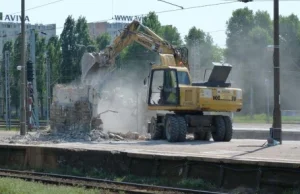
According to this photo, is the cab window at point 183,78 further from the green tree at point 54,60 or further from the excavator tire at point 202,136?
the green tree at point 54,60

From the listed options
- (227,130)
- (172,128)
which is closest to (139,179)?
(172,128)

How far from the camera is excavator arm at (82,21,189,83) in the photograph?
32.7 meters

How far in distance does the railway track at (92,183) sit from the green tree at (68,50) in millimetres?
51959

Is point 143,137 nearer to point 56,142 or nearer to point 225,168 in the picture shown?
point 56,142

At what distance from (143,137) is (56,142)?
15.1ft

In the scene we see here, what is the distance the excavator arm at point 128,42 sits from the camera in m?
32.7

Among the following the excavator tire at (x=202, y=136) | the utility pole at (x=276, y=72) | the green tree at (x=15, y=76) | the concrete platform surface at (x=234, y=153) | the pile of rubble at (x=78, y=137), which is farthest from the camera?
the green tree at (x=15, y=76)

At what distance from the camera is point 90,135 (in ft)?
102

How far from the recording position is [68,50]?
81.4m

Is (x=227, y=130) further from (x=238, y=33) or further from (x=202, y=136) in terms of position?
(x=238, y=33)

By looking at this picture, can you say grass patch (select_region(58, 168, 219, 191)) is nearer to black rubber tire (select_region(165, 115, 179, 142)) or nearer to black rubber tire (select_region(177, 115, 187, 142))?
black rubber tire (select_region(165, 115, 179, 142))

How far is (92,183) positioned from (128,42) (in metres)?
16.5

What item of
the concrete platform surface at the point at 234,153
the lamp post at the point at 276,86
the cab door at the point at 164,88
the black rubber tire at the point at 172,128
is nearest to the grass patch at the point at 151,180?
the concrete platform surface at the point at 234,153

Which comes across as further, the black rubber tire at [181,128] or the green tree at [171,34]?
the green tree at [171,34]
